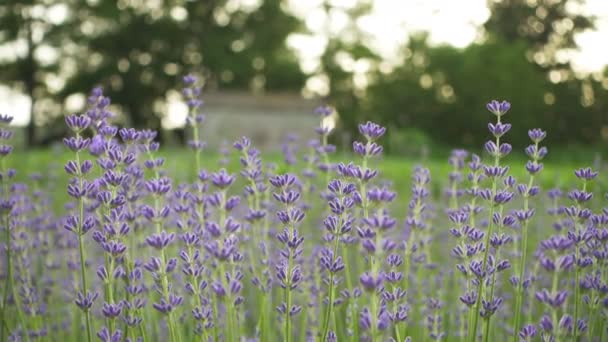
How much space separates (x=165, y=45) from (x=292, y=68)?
669cm

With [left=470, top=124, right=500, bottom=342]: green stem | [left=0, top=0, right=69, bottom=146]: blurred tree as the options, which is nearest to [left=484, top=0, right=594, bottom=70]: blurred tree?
[left=0, top=0, right=69, bottom=146]: blurred tree

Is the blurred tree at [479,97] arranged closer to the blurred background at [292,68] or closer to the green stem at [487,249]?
the blurred background at [292,68]

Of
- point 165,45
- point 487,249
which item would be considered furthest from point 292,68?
point 487,249

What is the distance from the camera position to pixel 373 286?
4.74 ft

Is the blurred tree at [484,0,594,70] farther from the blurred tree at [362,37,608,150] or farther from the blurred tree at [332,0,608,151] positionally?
the blurred tree at [362,37,608,150]

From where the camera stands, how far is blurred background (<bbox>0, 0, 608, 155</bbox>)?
22.9 m

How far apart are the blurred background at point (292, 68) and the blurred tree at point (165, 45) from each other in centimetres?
6

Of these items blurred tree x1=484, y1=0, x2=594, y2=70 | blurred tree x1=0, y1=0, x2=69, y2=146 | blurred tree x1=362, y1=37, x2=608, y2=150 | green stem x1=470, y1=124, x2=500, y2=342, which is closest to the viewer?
green stem x1=470, y1=124, x2=500, y2=342

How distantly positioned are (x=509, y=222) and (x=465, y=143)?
20.9 metres

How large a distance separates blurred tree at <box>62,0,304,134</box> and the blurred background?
6 centimetres

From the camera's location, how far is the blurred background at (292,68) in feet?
75.2

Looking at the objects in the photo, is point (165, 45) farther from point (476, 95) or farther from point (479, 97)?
point (479, 97)

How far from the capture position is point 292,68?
103 feet

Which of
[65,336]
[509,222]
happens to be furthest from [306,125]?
[509,222]
